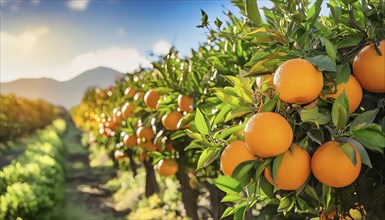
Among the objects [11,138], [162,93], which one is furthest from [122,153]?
[11,138]

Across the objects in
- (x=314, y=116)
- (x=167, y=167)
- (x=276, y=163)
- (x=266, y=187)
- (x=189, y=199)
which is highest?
(x=314, y=116)

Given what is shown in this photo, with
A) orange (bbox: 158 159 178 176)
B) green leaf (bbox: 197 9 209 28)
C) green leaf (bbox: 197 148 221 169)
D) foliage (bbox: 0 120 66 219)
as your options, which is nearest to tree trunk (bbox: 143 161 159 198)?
foliage (bbox: 0 120 66 219)

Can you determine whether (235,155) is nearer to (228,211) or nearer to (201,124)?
(201,124)

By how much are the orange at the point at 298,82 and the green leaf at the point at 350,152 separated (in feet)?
0.60

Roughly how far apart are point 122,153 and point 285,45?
749 centimetres

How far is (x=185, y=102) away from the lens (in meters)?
3.23

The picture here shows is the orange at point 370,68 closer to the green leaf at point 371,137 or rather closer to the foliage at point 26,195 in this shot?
the green leaf at point 371,137

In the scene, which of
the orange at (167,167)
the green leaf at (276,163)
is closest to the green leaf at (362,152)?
the green leaf at (276,163)

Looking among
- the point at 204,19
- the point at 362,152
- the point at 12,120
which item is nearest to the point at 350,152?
the point at 362,152

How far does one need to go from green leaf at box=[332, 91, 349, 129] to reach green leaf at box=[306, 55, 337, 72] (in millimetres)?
97

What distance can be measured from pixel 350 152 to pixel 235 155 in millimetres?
384

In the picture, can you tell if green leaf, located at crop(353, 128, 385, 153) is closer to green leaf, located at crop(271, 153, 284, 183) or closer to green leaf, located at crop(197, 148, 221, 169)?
green leaf, located at crop(271, 153, 284, 183)

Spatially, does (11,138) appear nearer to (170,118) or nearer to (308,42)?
(170,118)

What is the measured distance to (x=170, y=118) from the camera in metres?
3.24
